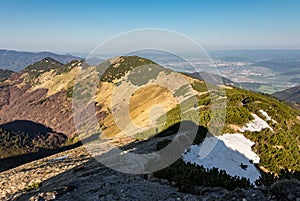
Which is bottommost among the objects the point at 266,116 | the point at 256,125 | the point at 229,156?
the point at 229,156

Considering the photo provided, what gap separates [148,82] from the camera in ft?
575

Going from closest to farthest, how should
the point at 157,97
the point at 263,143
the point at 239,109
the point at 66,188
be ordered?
the point at 66,188 → the point at 263,143 → the point at 239,109 → the point at 157,97

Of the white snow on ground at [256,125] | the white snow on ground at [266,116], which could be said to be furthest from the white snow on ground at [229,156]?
the white snow on ground at [266,116]

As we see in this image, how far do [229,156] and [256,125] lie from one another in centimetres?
1213

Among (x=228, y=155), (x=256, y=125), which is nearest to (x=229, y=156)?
(x=228, y=155)

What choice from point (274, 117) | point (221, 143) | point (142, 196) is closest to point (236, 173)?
point (221, 143)

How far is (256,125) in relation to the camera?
1590 inches

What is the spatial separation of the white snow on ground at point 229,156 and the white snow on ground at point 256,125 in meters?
3.34

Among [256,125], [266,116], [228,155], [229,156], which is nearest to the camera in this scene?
[229,156]

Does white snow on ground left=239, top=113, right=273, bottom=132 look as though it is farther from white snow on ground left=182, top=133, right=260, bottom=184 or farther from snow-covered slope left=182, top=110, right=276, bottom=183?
white snow on ground left=182, top=133, right=260, bottom=184

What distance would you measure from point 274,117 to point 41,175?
35876 millimetres

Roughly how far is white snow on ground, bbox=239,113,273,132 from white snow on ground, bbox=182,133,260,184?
3.34m

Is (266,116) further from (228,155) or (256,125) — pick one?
(228,155)

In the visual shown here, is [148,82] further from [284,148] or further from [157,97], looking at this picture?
[284,148]
